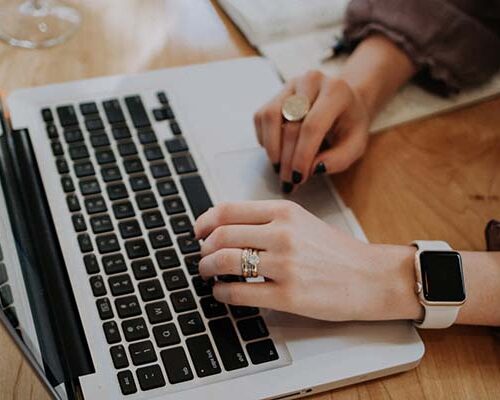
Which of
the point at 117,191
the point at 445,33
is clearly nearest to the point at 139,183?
the point at 117,191

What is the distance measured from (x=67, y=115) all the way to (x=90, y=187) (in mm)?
113

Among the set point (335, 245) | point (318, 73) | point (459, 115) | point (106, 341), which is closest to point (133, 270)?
point (106, 341)

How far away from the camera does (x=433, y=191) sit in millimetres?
846

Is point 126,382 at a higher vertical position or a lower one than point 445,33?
lower

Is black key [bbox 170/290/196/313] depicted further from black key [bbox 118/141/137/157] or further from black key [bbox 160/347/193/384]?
black key [bbox 118/141/137/157]

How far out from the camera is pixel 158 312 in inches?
27.0

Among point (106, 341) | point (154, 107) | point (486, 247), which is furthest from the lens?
point (154, 107)

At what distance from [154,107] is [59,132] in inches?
4.4

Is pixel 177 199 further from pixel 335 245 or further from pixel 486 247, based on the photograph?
pixel 486 247

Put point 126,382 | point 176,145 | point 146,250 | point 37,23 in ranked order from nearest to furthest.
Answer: point 126,382
point 146,250
point 176,145
point 37,23

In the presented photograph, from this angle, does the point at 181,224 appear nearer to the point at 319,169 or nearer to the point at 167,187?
the point at 167,187

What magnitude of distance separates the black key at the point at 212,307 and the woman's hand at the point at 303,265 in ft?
0.04

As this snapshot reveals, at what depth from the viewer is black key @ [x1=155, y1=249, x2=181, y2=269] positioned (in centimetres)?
73

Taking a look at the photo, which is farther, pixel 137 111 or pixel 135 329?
pixel 137 111
